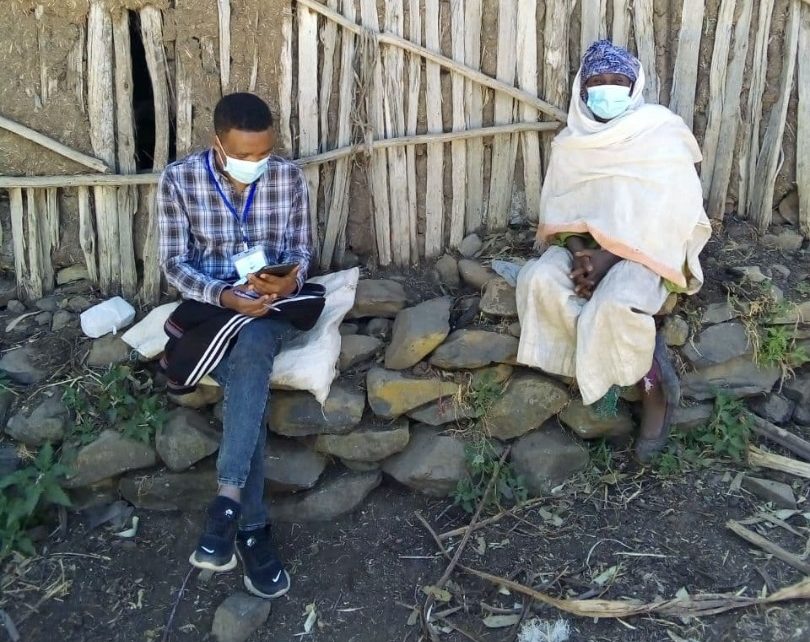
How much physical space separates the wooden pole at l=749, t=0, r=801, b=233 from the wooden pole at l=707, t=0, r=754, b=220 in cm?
16

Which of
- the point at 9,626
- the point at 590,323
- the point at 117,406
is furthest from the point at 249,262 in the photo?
the point at 9,626

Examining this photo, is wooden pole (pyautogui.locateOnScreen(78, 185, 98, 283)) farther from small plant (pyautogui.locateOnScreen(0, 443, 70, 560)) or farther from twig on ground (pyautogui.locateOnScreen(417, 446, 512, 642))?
twig on ground (pyautogui.locateOnScreen(417, 446, 512, 642))

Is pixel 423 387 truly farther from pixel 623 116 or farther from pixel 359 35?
pixel 359 35

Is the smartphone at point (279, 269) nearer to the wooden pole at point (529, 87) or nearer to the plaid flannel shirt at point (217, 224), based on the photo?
the plaid flannel shirt at point (217, 224)

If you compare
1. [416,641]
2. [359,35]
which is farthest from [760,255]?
[416,641]

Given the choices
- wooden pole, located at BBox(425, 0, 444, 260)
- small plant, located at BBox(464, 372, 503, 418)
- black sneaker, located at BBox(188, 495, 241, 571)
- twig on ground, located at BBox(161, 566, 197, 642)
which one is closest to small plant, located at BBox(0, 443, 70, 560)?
twig on ground, located at BBox(161, 566, 197, 642)

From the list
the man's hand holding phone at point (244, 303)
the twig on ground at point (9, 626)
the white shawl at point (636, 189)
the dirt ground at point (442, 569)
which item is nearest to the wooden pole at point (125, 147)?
the man's hand holding phone at point (244, 303)

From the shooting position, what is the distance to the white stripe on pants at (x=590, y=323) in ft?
10.7

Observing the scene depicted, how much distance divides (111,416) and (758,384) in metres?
2.89

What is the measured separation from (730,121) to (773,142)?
250 millimetres

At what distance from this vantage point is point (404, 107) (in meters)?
4.09

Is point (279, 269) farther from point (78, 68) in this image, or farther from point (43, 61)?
point (43, 61)

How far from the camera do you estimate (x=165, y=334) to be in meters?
3.67

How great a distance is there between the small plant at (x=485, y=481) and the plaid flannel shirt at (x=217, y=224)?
1.06 m
